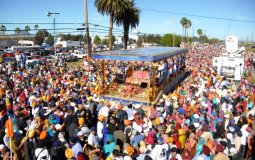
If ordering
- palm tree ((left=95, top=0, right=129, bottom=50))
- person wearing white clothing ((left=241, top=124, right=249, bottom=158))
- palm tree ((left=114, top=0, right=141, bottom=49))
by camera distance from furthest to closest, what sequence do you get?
1. palm tree ((left=114, top=0, right=141, bottom=49))
2. palm tree ((left=95, top=0, right=129, bottom=50))
3. person wearing white clothing ((left=241, top=124, right=249, bottom=158))

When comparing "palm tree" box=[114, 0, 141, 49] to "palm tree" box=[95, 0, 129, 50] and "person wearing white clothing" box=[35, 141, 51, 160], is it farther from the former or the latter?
"person wearing white clothing" box=[35, 141, 51, 160]

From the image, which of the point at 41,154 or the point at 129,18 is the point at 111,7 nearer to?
the point at 129,18

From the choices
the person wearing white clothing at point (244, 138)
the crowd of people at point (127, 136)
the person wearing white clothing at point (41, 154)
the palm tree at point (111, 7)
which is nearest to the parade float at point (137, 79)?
the crowd of people at point (127, 136)

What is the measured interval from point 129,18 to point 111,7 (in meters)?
3.08

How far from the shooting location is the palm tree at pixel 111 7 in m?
26.5

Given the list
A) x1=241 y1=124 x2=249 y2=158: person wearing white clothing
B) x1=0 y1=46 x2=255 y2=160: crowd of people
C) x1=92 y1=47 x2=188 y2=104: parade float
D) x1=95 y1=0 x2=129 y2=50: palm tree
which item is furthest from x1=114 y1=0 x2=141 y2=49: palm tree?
x1=241 y1=124 x2=249 y2=158: person wearing white clothing

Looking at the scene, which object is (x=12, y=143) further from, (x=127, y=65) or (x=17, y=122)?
(x=127, y=65)

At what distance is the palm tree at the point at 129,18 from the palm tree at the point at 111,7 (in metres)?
0.91

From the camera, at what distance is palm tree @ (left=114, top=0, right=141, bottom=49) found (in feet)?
93.1

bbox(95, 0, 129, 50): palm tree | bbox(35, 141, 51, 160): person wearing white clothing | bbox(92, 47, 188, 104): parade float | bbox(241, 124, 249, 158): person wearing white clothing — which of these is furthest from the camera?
bbox(95, 0, 129, 50): palm tree

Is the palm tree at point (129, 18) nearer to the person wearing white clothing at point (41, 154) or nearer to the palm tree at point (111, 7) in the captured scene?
the palm tree at point (111, 7)

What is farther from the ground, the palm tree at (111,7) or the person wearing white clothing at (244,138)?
the palm tree at (111,7)

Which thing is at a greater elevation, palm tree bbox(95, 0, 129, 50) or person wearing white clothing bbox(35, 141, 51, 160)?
palm tree bbox(95, 0, 129, 50)

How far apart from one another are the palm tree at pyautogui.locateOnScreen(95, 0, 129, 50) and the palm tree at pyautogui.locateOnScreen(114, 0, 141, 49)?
906mm
